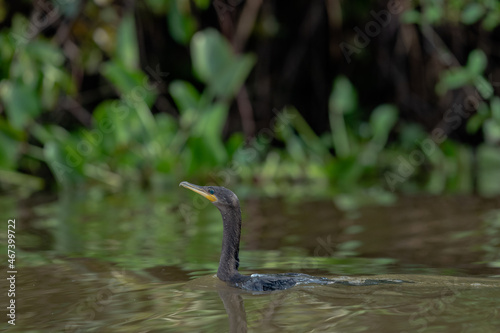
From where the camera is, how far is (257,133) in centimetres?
999

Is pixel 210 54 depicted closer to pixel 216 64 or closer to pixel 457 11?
pixel 216 64

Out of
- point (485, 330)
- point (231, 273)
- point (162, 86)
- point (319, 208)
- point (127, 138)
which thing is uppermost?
point (162, 86)

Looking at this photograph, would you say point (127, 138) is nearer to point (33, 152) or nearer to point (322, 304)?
point (33, 152)

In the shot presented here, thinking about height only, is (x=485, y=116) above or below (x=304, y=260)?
above

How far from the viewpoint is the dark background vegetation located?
7.99m

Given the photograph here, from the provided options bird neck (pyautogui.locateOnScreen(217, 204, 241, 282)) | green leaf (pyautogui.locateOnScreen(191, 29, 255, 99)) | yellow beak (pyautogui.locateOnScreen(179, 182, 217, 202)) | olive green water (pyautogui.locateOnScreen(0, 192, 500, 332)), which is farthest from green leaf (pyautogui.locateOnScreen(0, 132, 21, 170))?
bird neck (pyautogui.locateOnScreen(217, 204, 241, 282))

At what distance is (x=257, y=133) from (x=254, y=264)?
5.57m

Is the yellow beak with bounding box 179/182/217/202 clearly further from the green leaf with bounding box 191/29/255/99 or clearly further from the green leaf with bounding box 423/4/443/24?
the green leaf with bounding box 423/4/443/24

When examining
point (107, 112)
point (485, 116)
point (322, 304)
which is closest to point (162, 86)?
point (107, 112)

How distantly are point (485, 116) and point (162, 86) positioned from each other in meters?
3.75

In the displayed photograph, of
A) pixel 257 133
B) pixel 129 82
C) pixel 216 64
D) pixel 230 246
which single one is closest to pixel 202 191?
pixel 230 246

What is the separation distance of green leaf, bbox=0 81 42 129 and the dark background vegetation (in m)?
0.01

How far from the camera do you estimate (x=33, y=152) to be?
848 centimetres

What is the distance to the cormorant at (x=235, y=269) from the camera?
12.3 feet
